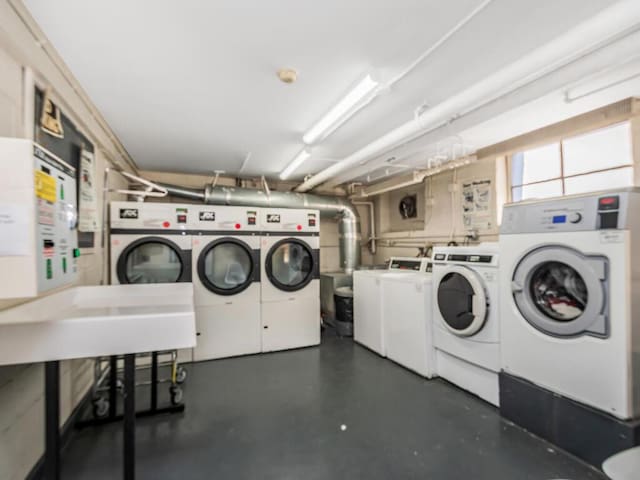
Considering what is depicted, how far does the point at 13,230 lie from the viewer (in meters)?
1.01

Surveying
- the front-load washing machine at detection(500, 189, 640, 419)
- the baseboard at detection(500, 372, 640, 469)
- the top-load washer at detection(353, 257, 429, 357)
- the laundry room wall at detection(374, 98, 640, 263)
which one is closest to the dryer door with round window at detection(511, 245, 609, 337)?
the front-load washing machine at detection(500, 189, 640, 419)

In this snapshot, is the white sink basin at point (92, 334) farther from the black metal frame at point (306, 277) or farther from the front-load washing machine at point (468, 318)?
the black metal frame at point (306, 277)

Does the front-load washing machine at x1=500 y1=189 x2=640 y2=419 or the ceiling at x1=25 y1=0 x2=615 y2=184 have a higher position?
the ceiling at x1=25 y1=0 x2=615 y2=184

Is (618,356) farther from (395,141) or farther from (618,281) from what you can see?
(395,141)

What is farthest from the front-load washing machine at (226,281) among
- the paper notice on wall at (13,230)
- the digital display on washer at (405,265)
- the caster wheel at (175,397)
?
the paper notice on wall at (13,230)

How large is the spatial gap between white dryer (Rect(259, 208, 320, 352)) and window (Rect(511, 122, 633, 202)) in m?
2.38

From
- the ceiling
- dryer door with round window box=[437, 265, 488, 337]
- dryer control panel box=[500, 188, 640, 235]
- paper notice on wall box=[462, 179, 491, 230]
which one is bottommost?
dryer door with round window box=[437, 265, 488, 337]

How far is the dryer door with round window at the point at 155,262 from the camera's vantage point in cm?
309

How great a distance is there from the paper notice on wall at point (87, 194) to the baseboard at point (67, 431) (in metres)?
1.30

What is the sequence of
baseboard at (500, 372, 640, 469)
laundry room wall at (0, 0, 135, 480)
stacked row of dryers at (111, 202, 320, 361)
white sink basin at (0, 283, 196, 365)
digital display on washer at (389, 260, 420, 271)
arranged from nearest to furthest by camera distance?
white sink basin at (0, 283, 196, 365), laundry room wall at (0, 0, 135, 480), baseboard at (500, 372, 640, 469), stacked row of dryers at (111, 202, 320, 361), digital display on washer at (389, 260, 420, 271)

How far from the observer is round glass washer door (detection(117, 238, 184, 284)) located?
304 cm

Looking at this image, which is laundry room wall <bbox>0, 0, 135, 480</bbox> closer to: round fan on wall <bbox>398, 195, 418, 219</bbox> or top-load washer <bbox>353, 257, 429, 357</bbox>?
top-load washer <bbox>353, 257, 429, 357</bbox>

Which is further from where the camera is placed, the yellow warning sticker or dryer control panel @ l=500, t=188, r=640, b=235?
dryer control panel @ l=500, t=188, r=640, b=235

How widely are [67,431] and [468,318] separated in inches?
116
